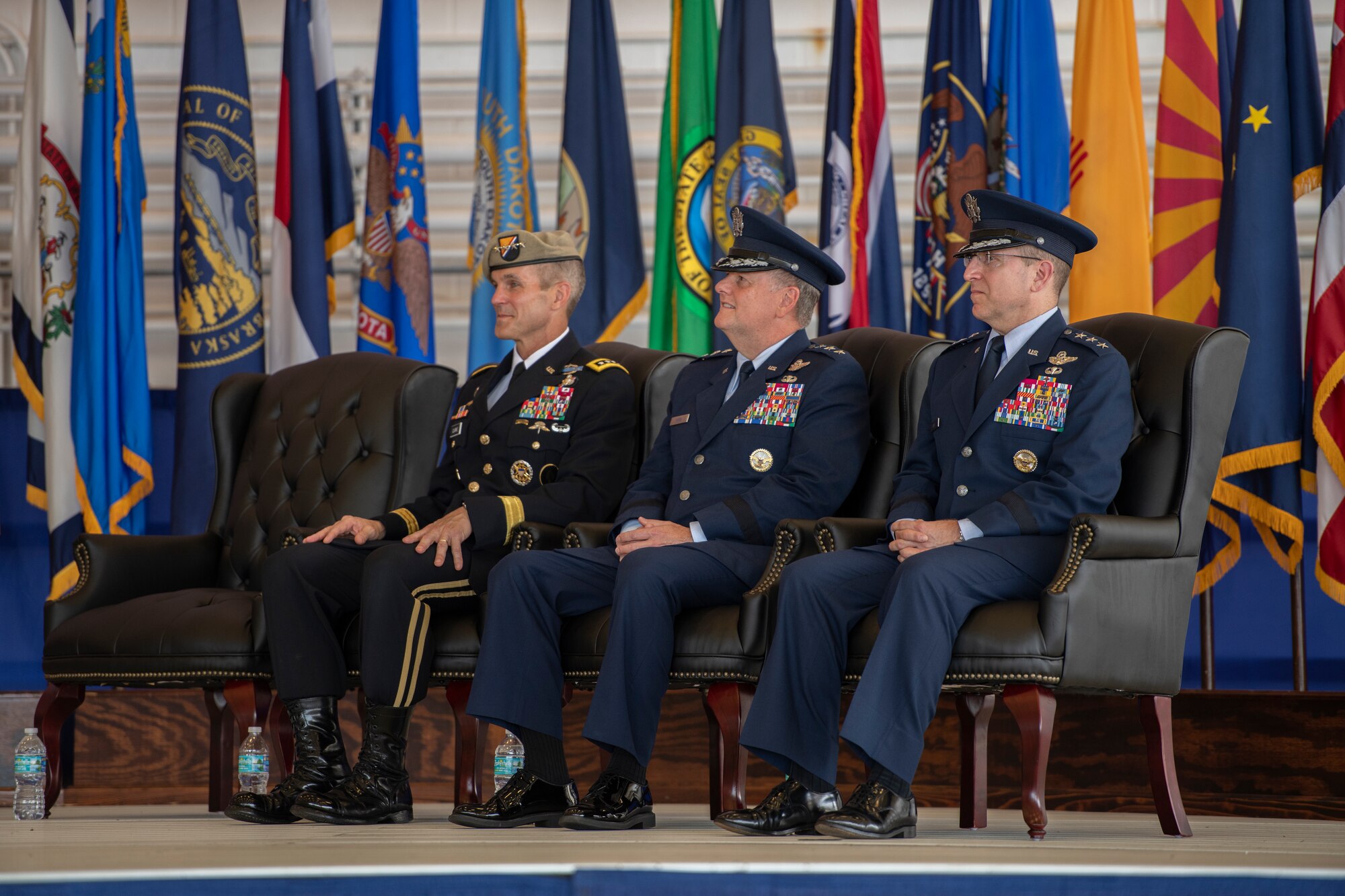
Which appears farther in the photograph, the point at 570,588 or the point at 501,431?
the point at 501,431

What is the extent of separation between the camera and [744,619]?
2938 mm

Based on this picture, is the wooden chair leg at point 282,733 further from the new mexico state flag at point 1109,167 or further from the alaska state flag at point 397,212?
the new mexico state flag at point 1109,167

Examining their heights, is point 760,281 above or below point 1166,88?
below

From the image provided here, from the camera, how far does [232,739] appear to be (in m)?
3.84

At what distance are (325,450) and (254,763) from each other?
0.91 m

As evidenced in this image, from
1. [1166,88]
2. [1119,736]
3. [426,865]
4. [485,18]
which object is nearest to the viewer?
[426,865]

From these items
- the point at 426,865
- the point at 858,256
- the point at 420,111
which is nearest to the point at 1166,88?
the point at 858,256

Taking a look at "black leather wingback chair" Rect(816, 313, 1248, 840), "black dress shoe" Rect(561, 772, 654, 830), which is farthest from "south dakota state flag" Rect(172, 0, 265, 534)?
"black leather wingback chair" Rect(816, 313, 1248, 840)

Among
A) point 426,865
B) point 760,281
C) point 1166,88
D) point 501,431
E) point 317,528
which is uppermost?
point 1166,88

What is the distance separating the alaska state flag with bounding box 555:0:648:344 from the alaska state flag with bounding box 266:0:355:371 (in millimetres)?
808

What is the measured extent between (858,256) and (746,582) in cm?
202

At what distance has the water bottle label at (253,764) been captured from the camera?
405 cm

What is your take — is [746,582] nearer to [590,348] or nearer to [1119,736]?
[590,348]

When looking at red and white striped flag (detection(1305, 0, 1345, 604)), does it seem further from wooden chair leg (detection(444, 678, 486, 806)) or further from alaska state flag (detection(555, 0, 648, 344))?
wooden chair leg (detection(444, 678, 486, 806))
